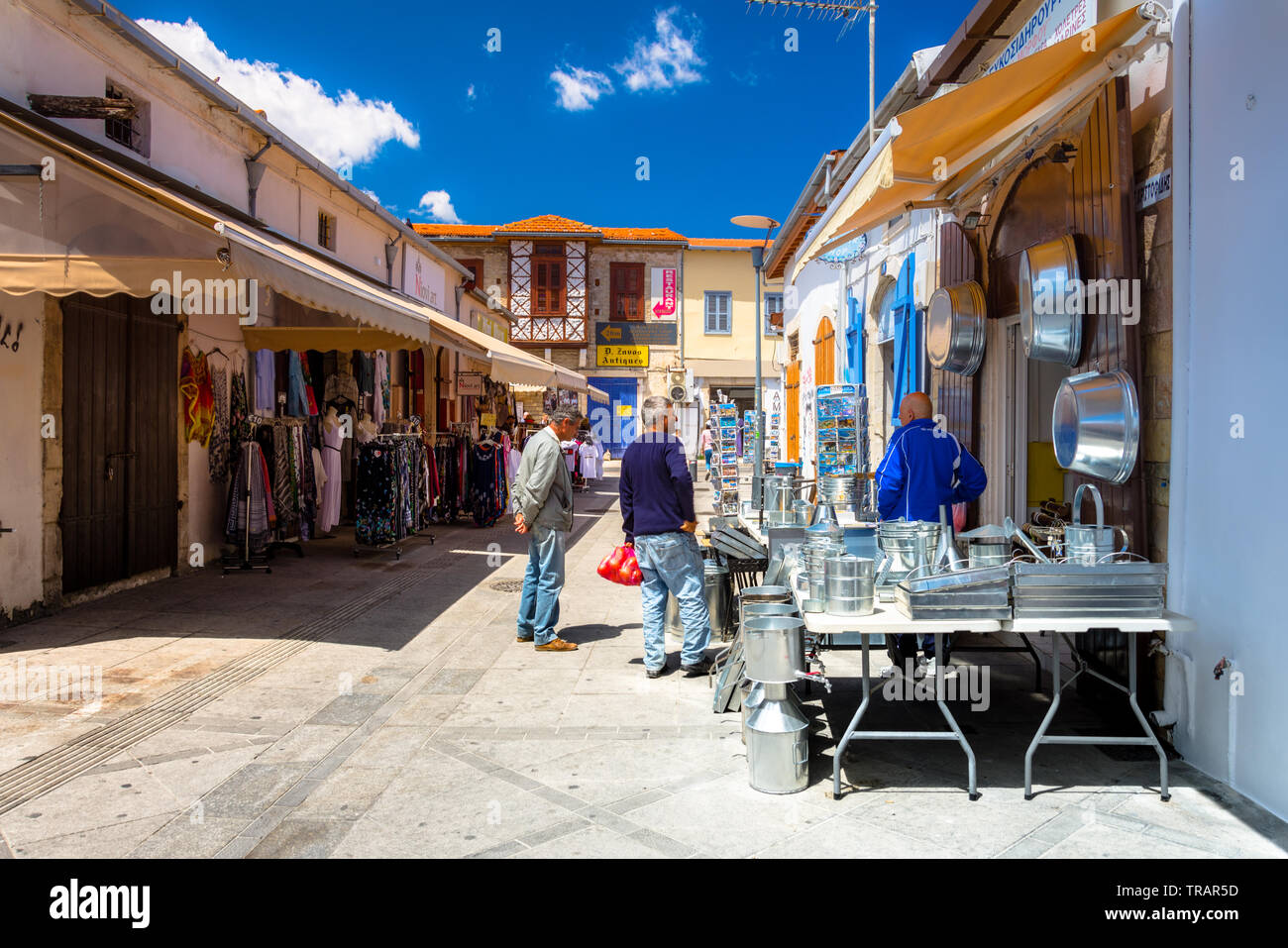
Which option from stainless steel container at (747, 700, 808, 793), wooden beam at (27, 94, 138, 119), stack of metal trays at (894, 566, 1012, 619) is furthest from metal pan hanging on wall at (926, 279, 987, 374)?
wooden beam at (27, 94, 138, 119)

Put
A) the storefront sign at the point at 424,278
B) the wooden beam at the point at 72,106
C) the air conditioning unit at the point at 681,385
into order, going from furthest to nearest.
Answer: the air conditioning unit at the point at 681,385
the storefront sign at the point at 424,278
the wooden beam at the point at 72,106

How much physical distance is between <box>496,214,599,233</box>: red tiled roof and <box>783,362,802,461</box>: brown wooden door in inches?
679

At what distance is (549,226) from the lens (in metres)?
33.6

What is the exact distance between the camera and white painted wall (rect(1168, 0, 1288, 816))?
361 centimetres

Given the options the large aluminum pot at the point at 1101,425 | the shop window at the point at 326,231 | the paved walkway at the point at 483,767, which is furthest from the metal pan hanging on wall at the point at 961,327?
the shop window at the point at 326,231

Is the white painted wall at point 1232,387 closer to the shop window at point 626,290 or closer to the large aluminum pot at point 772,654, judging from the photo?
the large aluminum pot at point 772,654

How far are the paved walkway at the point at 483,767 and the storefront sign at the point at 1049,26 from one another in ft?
12.6

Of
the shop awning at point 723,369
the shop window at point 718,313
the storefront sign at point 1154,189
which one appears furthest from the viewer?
the shop window at point 718,313

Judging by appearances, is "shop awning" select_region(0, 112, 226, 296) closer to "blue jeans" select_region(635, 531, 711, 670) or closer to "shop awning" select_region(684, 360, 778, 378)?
"blue jeans" select_region(635, 531, 711, 670)

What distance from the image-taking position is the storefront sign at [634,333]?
34.2 m

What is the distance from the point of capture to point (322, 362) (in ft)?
40.6

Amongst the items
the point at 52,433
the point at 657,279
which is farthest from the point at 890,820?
the point at 657,279

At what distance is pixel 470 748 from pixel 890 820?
2072 millimetres
